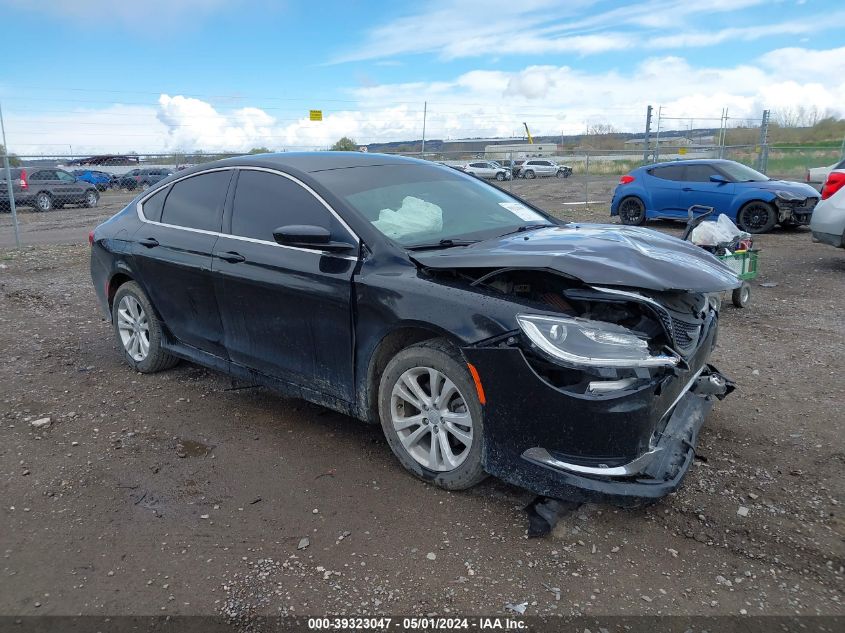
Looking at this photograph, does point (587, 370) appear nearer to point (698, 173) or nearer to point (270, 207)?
point (270, 207)

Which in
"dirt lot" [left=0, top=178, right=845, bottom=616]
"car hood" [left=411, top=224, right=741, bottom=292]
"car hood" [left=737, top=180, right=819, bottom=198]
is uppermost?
"car hood" [left=411, top=224, right=741, bottom=292]

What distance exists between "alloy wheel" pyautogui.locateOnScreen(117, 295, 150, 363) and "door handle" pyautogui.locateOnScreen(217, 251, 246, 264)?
1.21 meters

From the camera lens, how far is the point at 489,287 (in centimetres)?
305

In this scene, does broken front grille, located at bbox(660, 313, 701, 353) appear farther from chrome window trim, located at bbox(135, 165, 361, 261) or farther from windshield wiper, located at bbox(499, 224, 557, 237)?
chrome window trim, located at bbox(135, 165, 361, 261)

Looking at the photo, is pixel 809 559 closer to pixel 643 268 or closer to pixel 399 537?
pixel 643 268

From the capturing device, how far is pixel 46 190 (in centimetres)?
2136

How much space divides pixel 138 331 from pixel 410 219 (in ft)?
8.48

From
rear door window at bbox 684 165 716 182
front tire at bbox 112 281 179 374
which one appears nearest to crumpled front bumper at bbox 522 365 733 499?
front tire at bbox 112 281 179 374

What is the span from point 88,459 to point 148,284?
1.50m

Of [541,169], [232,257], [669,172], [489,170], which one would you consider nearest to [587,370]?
[232,257]

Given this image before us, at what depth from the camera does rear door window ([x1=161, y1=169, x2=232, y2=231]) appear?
434cm

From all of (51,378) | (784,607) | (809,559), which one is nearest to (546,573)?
(784,607)

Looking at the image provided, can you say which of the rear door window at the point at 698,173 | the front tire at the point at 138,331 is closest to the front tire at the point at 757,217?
the rear door window at the point at 698,173

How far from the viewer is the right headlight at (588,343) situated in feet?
8.98
